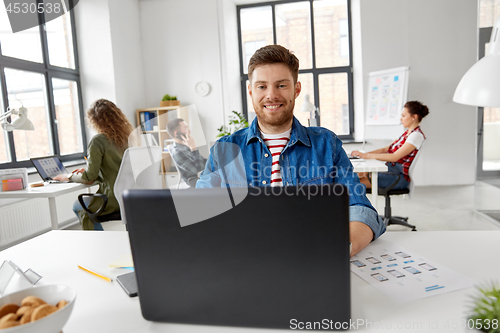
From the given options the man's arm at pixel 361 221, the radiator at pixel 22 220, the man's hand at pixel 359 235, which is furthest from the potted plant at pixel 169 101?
the man's hand at pixel 359 235

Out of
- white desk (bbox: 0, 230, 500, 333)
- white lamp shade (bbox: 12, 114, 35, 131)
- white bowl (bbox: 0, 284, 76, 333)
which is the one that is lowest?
white desk (bbox: 0, 230, 500, 333)

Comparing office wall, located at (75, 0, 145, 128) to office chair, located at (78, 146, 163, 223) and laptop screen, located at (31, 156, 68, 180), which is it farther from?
office chair, located at (78, 146, 163, 223)

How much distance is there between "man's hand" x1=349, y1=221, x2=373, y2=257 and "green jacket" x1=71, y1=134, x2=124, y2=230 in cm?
210

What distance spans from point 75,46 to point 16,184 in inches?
111

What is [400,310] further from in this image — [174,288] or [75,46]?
[75,46]

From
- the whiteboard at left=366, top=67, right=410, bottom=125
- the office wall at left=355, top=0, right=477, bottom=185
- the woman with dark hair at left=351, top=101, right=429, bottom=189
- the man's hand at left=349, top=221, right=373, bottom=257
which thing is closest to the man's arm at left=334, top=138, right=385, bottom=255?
the man's hand at left=349, top=221, right=373, bottom=257

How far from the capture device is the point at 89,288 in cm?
84

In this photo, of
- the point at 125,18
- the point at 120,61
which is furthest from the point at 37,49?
the point at 125,18

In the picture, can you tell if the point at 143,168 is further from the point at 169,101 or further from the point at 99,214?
the point at 169,101

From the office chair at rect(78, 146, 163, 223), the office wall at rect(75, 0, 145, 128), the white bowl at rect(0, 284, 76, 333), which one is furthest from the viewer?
the office wall at rect(75, 0, 145, 128)

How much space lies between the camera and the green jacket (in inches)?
105

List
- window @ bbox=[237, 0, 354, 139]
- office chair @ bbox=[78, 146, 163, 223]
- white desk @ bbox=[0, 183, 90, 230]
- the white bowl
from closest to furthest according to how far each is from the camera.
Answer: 1. the white bowl
2. office chair @ bbox=[78, 146, 163, 223]
3. white desk @ bbox=[0, 183, 90, 230]
4. window @ bbox=[237, 0, 354, 139]

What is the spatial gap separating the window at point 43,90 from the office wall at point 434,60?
4.20m

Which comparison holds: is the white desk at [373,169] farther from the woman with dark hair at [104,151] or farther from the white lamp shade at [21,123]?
the white lamp shade at [21,123]
